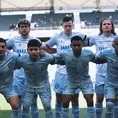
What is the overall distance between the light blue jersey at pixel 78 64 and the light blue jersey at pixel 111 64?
152 mm

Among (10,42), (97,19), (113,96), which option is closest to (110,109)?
(113,96)

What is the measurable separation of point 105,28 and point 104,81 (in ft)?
2.33

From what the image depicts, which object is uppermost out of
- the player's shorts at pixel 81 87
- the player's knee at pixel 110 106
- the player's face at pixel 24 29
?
the player's face at pixel 24 29

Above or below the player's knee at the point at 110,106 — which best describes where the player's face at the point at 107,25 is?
above

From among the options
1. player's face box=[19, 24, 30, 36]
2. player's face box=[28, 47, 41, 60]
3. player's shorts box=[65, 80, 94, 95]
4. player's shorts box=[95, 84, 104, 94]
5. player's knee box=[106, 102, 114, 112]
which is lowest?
player's knee box=[106, 102, 114, 112]

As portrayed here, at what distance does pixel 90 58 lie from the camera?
12.2 ft

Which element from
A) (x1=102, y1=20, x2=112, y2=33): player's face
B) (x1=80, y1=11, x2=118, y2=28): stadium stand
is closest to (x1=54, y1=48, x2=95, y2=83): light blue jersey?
(x1=102, y1=20, x2=112, y2=33): player's face

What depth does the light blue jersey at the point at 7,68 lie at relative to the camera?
3697mm

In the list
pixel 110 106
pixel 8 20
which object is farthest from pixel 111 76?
pixel 8 20

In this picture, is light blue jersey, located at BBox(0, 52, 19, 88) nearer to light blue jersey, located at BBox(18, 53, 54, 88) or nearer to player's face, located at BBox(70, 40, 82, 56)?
light blue jersey, located at BBox(18, 53, 54, 88)

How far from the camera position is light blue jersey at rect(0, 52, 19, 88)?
146 inches

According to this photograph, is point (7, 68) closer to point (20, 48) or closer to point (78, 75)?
point (20, 48)

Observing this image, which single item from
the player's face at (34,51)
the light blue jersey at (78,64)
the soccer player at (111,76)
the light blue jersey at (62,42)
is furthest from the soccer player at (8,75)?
the soccer player at (111,76)

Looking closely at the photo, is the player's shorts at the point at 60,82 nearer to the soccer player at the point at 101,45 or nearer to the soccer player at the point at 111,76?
the soccer player at the point at 101,45
